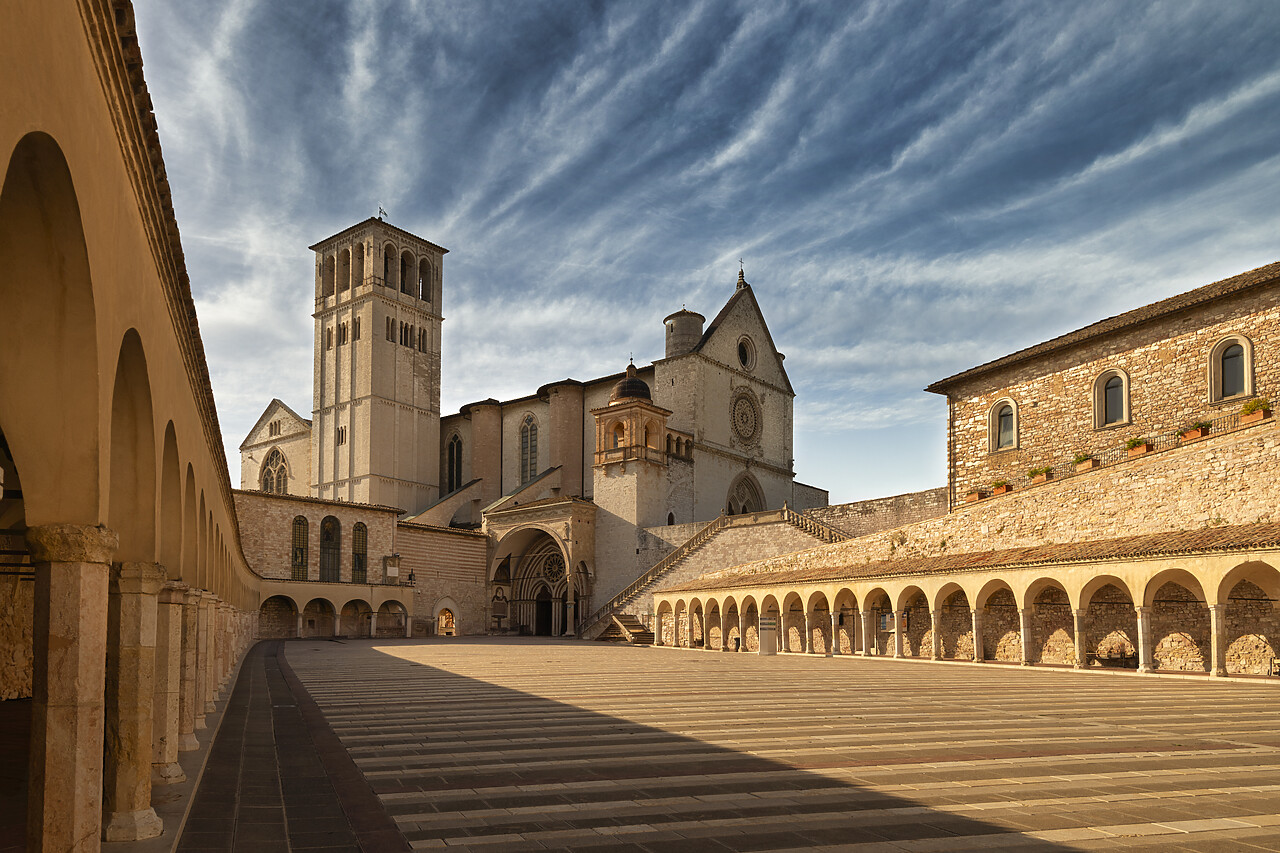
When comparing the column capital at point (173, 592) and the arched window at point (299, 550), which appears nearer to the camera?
the column capital at point (173, 592)

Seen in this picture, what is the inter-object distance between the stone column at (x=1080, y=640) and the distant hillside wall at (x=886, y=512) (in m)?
13.2

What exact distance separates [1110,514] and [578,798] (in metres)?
21.1

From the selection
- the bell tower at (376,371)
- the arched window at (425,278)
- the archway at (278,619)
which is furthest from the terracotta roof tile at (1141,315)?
the arched window at (425,278)

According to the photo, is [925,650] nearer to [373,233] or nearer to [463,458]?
[463,458]

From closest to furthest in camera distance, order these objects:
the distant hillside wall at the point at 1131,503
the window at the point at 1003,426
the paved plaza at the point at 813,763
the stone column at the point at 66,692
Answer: the stone column at the point at 66,692
the paved plaza at the point at 813,763
the distant hillside wall at the point at 1131,503
the window at the point at 1003,426

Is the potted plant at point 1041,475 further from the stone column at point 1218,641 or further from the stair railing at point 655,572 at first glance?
the stair railing at point 655,572

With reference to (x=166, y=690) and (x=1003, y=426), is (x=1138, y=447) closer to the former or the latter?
(x=1003, y=426)

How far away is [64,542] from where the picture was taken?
5.42m

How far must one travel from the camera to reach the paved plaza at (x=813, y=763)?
22.5 ft

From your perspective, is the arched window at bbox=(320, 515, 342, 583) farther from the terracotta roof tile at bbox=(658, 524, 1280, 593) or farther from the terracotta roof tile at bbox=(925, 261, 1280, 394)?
the terracotta roof tile at bbox=(925, 261, 1280, 394)

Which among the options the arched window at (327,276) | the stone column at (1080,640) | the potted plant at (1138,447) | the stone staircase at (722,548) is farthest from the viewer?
the arched window at (327,276)

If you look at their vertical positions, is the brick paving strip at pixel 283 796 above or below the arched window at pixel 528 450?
below

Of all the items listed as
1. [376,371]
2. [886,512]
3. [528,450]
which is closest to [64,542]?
[886,512]

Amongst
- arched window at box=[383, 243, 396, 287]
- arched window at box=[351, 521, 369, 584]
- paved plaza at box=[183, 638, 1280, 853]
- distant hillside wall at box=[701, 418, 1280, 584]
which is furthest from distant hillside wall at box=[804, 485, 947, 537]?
arched window at box=[383, 243, 396, 287]
